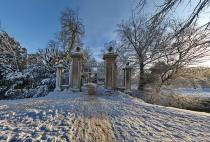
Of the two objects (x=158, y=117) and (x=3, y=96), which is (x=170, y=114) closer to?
(x=158, y=117)

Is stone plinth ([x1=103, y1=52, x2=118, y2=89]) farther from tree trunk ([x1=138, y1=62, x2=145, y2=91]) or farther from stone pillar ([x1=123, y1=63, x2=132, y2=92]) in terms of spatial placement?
tree trunk ([x1=138, y1=62, x2=145, y2=91])

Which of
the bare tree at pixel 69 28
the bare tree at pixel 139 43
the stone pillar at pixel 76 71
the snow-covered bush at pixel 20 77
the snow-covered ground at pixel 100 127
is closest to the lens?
the snow-covered ground at pixel 100 127

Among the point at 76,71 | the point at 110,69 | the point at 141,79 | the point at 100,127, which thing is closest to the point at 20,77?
the point at 76,71

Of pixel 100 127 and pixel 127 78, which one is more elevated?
pixel 127 78


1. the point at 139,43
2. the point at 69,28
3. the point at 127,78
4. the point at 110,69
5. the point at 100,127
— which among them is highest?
the point at 69,28

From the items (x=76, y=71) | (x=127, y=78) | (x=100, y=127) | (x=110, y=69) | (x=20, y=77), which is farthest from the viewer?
(x=20, y=77)

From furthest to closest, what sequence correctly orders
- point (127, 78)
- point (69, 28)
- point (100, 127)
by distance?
point (69, 28) < point (127, 78) < point (100, 127)

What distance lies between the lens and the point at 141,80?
582 inches

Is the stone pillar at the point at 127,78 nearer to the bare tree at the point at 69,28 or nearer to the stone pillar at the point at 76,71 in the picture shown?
the stone pillar at the point at 76,71

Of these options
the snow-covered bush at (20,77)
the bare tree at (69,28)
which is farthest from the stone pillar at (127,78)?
the bare tree at (69,28)

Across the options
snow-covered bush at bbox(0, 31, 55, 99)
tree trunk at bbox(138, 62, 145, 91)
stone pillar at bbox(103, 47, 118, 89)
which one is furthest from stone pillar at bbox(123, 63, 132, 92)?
snow-covered bush at bbox(0, 31, 55, 99)

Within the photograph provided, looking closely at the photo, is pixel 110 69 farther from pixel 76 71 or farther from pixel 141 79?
pixel 141 79

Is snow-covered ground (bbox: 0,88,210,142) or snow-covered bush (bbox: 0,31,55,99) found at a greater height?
snow-covered bush (bbox: 0,31,55,99)

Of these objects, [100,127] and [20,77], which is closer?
[100,127]
